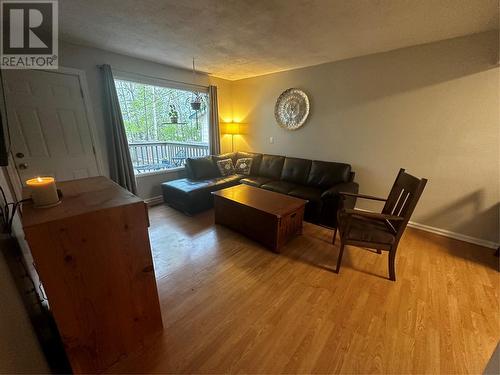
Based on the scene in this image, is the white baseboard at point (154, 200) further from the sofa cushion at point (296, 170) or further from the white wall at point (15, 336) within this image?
the white wall at point (15, 336)

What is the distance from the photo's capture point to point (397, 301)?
5.52ft

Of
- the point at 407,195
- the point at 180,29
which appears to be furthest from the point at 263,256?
the point at 180,29

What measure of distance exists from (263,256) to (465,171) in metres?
2.62

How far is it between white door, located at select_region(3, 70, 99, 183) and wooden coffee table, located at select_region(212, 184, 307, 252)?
6.66 ft

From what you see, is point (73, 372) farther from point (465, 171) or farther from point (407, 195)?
point (465, 171)

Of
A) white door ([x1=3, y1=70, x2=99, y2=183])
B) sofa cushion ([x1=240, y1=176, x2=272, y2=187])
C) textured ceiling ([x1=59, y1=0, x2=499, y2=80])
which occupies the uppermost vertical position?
textured ceiling ([x1=59, y1=0, x2=499, y2=80])

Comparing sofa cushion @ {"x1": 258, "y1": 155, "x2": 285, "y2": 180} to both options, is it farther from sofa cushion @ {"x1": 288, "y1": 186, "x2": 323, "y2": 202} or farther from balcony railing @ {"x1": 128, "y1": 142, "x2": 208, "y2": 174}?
balcony railing @ {"x1": 128, "y1": 142, "x2": 208, "y2": 174}

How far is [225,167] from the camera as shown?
13.3ft

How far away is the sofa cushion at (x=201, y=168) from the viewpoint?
370cm

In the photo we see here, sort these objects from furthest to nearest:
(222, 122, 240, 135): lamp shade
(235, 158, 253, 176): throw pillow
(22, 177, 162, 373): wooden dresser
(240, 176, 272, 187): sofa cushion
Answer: (222, 122, 240, 135): lamp shade < (235, 158, 253, 176): throw pillow < (240, 176, 272, 187): sofa cushion < (22, 177, 162, 373): wooden dresser

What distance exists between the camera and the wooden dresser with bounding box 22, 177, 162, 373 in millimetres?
931

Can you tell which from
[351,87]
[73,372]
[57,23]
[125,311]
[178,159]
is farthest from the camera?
[178,159]

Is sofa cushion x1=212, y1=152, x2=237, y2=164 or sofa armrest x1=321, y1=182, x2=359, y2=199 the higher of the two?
sofa cushion x1=212, y1=152, x2=237, y2=164

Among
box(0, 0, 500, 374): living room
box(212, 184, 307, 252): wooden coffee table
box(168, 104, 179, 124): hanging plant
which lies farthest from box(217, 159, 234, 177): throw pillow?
box(168, 104, 179, 124): hanging plant
